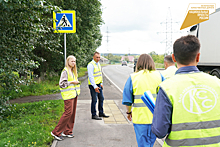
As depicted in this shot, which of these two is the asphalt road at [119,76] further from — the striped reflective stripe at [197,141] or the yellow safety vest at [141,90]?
the striped reflective stripe at [197,141]

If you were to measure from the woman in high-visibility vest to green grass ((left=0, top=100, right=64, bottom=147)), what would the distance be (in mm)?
290

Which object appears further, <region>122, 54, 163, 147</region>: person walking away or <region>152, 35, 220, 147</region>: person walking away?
<region>122, 54, 163, 147</region>: person walking away

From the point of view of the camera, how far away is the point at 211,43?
10203 millimetres

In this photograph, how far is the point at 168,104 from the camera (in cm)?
167

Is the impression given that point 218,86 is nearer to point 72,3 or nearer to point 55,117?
point 55,117

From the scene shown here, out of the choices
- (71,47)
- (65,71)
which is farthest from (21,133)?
(71,47)

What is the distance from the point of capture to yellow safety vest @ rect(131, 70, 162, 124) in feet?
9.83

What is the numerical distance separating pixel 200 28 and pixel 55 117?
348 inches

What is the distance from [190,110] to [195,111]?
0.13 ft

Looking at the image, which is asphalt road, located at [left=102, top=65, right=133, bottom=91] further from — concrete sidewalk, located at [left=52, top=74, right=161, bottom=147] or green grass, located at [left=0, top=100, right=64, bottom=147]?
concrete sidewalk, located at [left=52, top=74, right=161, bottom=147]

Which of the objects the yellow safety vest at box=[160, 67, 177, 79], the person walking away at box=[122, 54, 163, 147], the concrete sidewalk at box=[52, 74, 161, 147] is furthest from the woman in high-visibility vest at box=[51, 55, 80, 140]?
the person walking away at box=[122, 54, 163, 147]

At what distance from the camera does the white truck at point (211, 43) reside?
32.2 feet

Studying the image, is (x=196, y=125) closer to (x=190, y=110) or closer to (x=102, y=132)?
(x=190, y=110)

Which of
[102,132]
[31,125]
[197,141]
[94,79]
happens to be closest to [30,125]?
[31,125]
